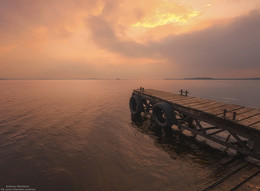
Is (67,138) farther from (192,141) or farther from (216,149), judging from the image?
(216,149)

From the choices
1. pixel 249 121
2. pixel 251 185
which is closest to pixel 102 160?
pixel 251 185

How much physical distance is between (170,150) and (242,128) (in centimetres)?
A: 397

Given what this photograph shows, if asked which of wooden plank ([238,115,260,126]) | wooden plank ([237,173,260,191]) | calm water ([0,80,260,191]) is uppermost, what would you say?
wooden plank ([238,115,260,126])

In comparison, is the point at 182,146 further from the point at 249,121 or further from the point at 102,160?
the point at 102,160

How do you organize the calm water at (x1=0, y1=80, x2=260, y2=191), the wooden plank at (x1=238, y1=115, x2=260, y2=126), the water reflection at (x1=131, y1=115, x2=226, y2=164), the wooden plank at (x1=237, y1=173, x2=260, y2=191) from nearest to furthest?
the wooden plank at (x1=237, y1=173, x2=260, y2=191)
the calm water at (x1=0, y1=80, x2=260, y2=191)
the wooden plank at (x1=238, y1=115, x2=260, y2=126)
the water reflection at (x1=131, y1=115, x2=226, y2=164)

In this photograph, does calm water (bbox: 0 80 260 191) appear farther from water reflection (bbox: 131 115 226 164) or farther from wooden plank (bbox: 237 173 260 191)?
wooden plank (bbox: 237 173 260 191)

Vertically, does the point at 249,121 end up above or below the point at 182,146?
above

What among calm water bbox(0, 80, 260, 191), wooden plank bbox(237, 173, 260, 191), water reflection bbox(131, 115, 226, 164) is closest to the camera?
wooden plank bbox(237, 173, 260, 191)

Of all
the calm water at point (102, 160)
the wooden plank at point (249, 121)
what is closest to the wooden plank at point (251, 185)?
the calm water at point (102, 160)

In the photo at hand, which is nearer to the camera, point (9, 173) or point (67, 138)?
point (9, 173)

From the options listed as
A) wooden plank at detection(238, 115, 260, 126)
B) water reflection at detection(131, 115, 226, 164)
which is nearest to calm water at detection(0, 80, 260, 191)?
water reflection at detection(131, 115, 226, 164)

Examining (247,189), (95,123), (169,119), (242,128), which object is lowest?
(95,123)

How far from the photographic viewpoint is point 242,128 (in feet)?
17.8

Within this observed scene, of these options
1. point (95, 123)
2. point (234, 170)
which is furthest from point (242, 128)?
point (95, 123)
